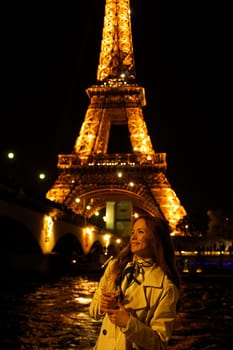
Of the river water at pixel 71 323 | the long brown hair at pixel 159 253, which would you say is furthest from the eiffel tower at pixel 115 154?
the long brown hair at pixel 159 253

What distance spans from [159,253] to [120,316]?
0.54 metres

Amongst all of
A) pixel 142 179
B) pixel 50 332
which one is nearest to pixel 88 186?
pixel 142 179

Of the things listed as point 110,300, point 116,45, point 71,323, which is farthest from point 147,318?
point 116,45

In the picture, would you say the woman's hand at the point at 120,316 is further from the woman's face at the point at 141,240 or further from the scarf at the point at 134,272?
the woman's face at the point at 141,240

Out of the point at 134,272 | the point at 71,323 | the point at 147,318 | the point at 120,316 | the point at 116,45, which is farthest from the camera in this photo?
the point at 116,45

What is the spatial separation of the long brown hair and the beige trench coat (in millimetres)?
74

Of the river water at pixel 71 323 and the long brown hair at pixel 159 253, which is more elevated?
the long brown hair at pixel 159 253

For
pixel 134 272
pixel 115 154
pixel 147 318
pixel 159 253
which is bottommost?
pixel 147 318

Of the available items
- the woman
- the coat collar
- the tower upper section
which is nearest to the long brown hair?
the woman

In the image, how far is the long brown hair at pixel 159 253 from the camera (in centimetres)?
303

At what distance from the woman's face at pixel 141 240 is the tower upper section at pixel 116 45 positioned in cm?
5422

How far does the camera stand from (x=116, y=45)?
188ft

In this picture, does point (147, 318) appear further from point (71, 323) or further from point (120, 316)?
point (71, 323)

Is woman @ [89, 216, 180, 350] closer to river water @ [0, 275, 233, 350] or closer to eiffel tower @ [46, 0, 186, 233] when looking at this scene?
river water @ [0, 275, 233, 350]
